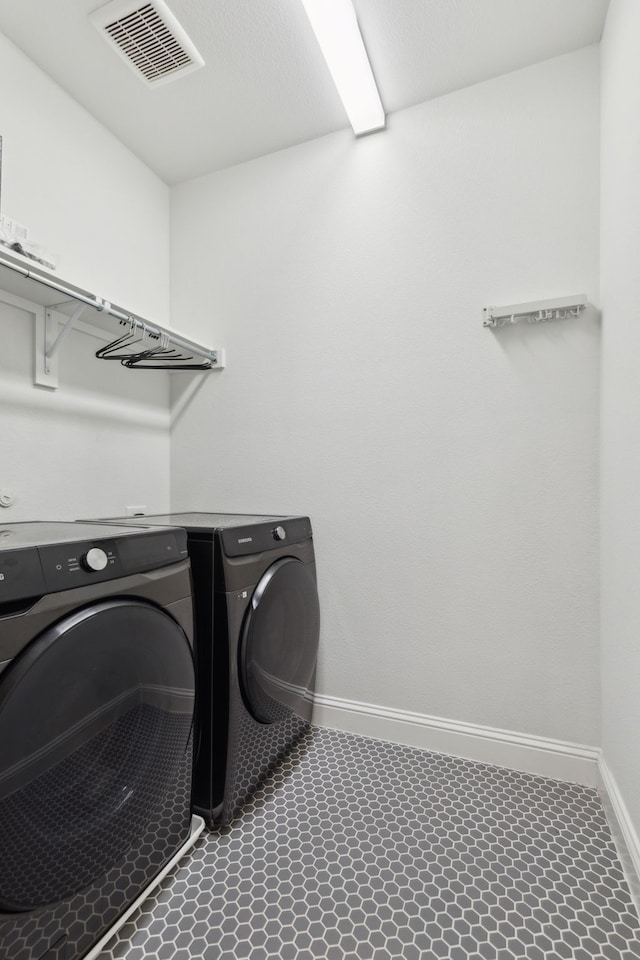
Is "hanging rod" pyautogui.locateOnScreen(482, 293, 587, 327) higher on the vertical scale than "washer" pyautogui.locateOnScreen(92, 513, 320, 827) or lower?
higher

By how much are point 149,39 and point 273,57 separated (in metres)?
0.42

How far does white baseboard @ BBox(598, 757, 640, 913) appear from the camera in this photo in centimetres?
112

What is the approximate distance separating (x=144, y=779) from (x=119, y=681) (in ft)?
0.85

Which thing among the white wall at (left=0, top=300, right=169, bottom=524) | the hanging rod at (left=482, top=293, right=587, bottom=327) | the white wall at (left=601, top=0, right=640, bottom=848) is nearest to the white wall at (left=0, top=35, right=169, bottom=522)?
the white wall at (left=0, top=300, right=169, bottom=524)

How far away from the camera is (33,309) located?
1.64 meters

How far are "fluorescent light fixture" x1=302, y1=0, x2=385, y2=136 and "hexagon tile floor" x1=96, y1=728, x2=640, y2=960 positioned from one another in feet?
7.97

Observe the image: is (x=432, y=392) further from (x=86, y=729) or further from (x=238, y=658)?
(x=86, y=729)

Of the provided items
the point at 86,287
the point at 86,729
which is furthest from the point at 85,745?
the point at 86,287

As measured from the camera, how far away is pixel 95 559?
3.15 feet

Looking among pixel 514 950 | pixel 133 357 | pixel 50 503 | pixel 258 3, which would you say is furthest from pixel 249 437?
pixel 514 950

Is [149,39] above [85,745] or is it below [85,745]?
above

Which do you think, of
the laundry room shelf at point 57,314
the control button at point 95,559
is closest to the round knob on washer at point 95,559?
the control button at point 95,559

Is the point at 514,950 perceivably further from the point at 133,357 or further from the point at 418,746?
the point at 133,357

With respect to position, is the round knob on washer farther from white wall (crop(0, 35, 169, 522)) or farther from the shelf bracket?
the shelf bracket
